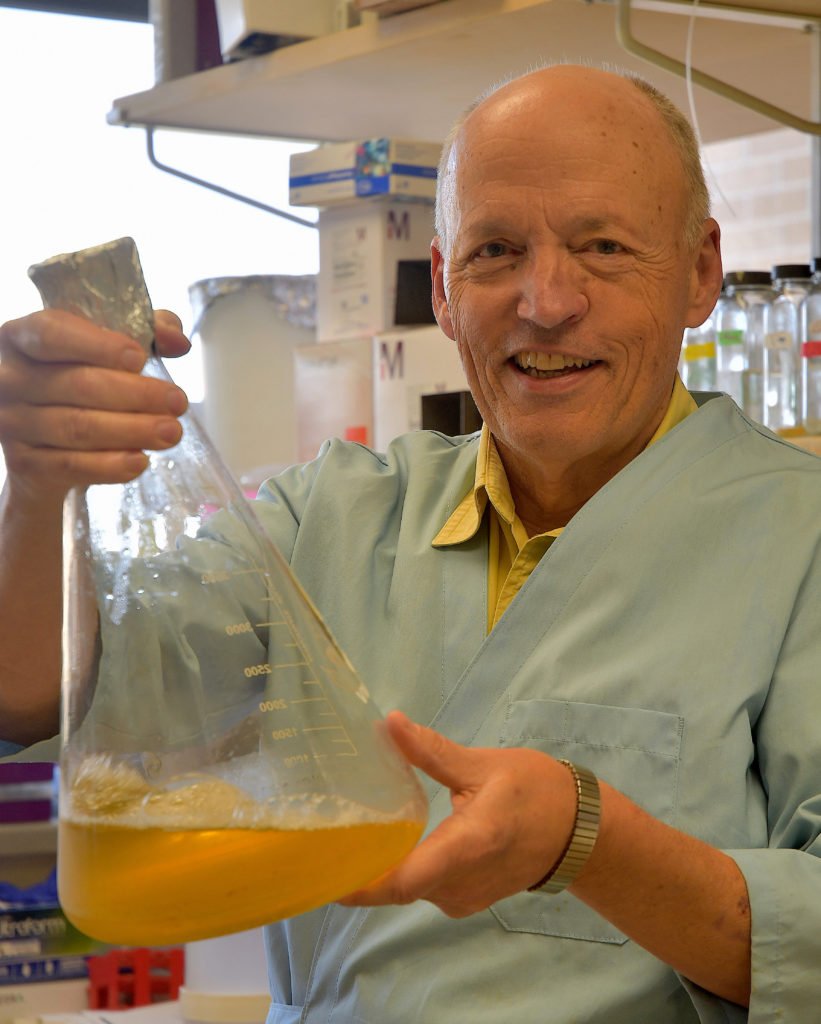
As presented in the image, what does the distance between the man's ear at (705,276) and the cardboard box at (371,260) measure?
0.74 m

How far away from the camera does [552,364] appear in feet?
3.92

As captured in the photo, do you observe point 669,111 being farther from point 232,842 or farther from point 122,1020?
point 122,1020

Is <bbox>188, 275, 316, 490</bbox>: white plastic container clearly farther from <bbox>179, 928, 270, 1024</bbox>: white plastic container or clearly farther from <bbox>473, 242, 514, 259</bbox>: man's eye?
<bbox>473, 242, 514, 259</bbox>: man's eye

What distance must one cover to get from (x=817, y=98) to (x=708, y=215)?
0.52m

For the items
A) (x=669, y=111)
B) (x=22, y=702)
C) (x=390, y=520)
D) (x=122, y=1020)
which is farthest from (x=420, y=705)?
(x=122, y=1020)

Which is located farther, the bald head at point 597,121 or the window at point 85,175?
the window at point 85,175

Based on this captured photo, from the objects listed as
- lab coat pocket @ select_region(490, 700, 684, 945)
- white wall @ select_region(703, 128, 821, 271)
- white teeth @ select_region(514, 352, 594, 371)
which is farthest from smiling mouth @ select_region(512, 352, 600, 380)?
white wall @ select_region(703, 128, 821, 271)

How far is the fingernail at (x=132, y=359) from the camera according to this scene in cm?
71

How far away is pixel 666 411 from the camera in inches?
49.5

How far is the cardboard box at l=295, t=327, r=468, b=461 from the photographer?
1884mm

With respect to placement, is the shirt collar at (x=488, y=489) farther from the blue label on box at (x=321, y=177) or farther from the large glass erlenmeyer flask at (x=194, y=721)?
the blue label on box at (x=321, y=177)

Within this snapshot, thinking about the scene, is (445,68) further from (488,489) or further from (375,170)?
(488,489)

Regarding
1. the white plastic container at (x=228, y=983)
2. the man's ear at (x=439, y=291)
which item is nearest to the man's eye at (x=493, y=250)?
the man's ear at (x=439, y=291)

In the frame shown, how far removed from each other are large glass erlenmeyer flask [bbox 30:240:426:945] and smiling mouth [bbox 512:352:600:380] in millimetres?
473
